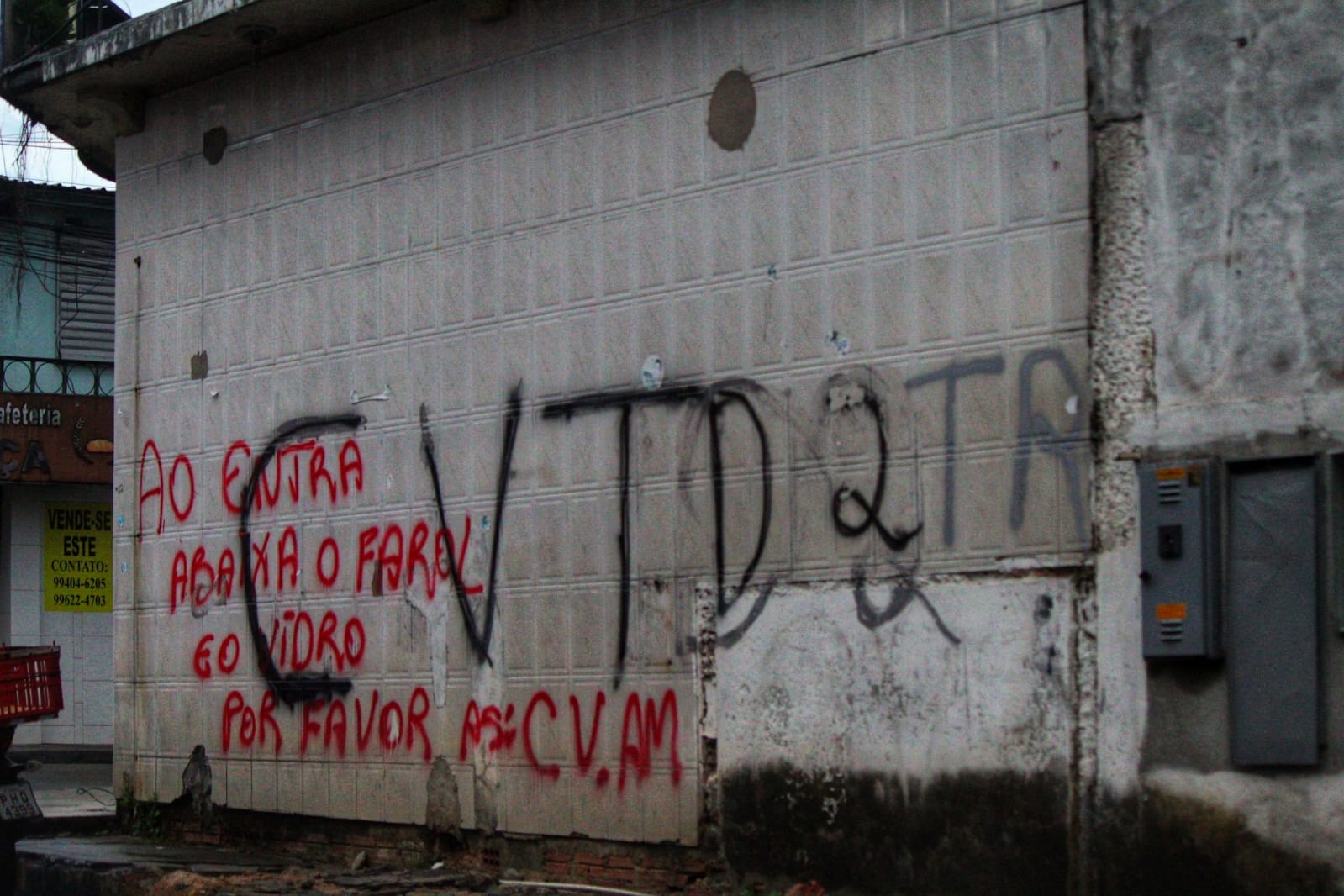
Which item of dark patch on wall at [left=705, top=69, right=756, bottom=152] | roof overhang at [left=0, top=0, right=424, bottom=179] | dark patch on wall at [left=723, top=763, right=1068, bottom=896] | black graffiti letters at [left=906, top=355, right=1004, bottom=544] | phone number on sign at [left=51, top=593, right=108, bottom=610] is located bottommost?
dark patch on wall at [left=723, top=763, right=1068, bottom=896]

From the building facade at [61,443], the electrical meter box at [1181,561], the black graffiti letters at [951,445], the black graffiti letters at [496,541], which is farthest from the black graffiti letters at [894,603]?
the building facade at [61,443]

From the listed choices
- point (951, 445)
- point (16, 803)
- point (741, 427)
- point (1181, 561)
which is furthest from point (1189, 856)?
point (16, 803)

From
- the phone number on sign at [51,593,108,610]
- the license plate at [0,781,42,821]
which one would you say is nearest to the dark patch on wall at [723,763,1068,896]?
the license plate at [0,781,42,821]

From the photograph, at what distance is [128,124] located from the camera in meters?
11.2

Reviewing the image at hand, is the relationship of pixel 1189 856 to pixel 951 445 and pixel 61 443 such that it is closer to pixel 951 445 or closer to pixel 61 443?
pixel 951 445

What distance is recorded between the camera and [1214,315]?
6.26 m

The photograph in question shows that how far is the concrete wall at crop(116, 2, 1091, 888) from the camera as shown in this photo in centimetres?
686

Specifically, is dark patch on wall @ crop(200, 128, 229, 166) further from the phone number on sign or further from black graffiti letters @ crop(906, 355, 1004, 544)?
the phone number on sign

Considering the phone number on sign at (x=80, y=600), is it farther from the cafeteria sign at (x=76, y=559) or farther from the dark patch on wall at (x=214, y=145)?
the dark patch on wall at (x=214, y=145)

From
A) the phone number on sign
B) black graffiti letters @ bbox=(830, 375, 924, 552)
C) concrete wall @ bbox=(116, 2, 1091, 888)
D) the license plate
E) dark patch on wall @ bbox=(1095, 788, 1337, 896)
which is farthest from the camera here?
the phone number on sign

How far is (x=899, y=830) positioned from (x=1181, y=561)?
1683 millimetres

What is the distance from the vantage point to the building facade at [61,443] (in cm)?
1964

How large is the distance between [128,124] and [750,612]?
5842 mm

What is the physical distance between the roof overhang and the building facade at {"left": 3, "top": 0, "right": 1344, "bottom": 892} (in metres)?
0.04
